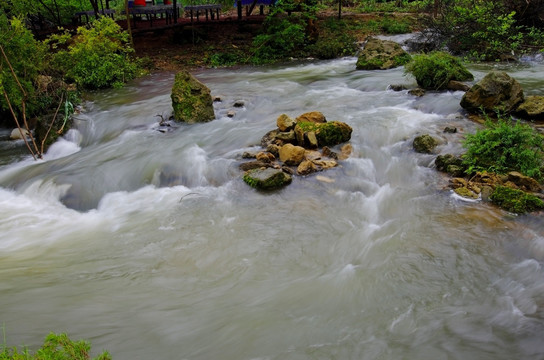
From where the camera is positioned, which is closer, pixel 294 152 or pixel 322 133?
pixel 294 152

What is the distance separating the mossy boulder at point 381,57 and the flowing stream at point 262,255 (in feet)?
21.7

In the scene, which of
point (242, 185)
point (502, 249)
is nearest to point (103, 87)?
point (242, 185)

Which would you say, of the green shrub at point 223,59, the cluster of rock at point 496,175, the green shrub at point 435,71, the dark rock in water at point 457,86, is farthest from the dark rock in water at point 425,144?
the green shrub at point 223,59

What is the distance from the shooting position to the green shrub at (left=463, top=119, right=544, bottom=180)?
311 inches

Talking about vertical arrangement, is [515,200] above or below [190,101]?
below

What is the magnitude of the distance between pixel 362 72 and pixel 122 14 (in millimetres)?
23188

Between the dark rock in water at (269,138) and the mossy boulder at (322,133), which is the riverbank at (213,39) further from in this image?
the mossy boulder at (322,133)

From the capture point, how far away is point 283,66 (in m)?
20.9

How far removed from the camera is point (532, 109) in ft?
34.0

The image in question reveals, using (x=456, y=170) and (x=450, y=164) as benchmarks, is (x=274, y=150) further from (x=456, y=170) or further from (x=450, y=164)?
(x=456, y=170)

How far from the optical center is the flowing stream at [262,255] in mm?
4637

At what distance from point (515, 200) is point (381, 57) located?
41.1 ft

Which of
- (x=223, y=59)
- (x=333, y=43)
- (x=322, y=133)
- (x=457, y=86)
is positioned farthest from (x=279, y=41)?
(x=322, y=133)

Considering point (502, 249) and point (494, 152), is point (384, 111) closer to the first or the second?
point (494, 152)
